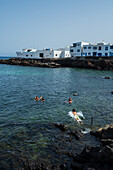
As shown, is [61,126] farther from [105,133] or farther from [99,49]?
[99,49]

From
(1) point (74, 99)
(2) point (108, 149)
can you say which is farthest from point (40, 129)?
(1) point (74, 99)

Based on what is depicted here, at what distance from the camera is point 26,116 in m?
19.5

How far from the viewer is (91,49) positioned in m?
94.8

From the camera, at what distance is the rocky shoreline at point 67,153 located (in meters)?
9.52

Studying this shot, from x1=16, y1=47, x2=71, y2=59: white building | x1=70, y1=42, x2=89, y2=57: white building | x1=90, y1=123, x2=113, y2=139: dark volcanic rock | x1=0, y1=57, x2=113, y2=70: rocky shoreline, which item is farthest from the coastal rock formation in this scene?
x1=16, y1=47, x2=71, y2=59: white building

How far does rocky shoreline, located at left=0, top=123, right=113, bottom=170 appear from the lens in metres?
9.52

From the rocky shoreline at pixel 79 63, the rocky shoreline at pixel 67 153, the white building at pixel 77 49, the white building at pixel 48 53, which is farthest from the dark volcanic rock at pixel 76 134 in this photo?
the white building at pixel 77 49

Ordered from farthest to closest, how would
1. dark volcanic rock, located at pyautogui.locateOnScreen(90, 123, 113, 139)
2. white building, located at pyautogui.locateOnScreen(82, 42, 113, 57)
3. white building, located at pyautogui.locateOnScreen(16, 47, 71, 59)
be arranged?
white building, located at pyautogui.locateOnScreen(16, 47, 71, 59)
white building, located at pyautogui.locateOnScreen(82, 42, 113, 57)
dark volcanic rock, located at pyautogui.locateOnScreen(90, 123, 113, 139)

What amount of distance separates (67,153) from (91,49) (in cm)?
8897

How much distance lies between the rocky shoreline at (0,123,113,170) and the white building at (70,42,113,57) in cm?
8186

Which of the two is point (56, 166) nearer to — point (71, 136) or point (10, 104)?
point (71, 136)

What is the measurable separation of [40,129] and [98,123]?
6.65 metres

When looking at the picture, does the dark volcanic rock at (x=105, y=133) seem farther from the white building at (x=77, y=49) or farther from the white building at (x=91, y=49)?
the white building at (x=77, y=49)

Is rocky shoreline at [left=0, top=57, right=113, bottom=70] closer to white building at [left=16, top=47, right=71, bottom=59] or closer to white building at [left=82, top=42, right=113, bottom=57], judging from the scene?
white building at [left=16, top=47, right=71, bottom=59]
